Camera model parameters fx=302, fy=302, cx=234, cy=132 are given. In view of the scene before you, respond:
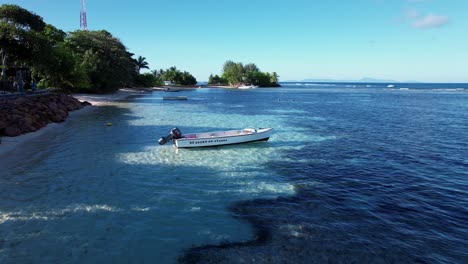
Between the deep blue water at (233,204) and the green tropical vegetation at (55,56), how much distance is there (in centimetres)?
2388

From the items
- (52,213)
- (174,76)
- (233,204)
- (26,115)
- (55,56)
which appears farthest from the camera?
(174,76)

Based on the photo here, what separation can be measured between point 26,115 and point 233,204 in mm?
24375

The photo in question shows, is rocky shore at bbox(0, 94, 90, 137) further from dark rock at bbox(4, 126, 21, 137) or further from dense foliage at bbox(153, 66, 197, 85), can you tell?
dense foliage at bbox(153, 66, 197, 85)

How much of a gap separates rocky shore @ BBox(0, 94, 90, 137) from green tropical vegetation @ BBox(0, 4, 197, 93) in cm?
738

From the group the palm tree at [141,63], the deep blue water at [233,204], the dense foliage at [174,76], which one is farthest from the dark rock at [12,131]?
the dense foliage at [174,76]

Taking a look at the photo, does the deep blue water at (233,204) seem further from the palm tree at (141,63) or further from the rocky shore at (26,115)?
the palm tree at (141,63)

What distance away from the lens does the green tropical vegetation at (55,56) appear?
3903 cm

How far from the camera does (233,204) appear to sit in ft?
39.7

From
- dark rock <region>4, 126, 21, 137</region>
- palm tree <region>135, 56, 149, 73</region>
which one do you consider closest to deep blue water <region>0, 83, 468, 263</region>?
dark rock <region>4, 126, 21, 137</region>

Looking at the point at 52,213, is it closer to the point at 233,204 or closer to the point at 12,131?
the point at 233,204

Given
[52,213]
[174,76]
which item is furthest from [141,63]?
[52,213]

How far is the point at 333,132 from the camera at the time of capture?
30.8 meters

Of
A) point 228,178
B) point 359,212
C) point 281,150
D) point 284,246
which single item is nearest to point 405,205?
point 359,212

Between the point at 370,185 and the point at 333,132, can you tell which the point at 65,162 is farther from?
the point at 333,132
